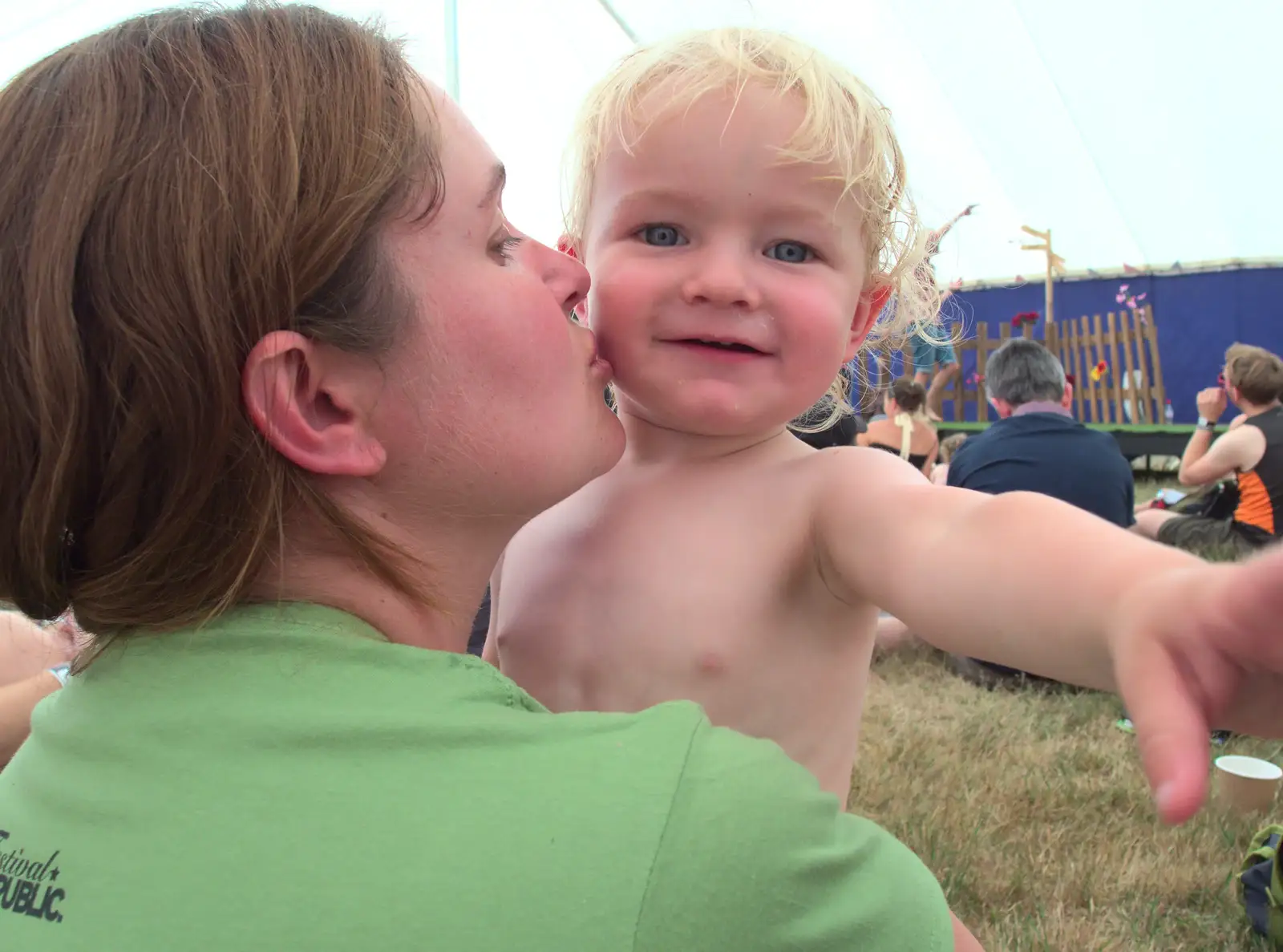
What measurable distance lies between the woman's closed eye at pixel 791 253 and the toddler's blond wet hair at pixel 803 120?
63mm

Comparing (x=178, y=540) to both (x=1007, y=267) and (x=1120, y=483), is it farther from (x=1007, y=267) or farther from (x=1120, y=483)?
(x=1007, y=267)

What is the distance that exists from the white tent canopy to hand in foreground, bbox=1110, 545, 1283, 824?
6.91 metres

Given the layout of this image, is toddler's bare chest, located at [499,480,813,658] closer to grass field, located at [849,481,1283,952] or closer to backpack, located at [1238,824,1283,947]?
grass field, located at [849,481,1283,952]

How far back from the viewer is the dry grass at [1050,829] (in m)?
1.78

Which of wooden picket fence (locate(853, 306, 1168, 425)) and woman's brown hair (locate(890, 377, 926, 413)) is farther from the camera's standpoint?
wooden picket fence (locate(853, 306, 1168, 425))

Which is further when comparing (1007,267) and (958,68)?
(1007,267)

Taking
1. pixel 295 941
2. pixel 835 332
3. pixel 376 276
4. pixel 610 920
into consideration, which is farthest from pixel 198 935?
pixel 835 332

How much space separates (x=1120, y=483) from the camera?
4078 millimetres

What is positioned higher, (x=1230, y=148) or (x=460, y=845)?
(x=1230, y=148)

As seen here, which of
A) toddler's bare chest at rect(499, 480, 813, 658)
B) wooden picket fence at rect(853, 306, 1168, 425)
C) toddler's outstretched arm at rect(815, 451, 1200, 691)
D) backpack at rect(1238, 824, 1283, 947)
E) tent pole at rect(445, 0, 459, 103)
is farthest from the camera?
wooden picket fence at rect(853, 306, 1168, 425)

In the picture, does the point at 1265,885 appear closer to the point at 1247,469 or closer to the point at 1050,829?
the point at 1050,829

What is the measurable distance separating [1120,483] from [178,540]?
13.6ft

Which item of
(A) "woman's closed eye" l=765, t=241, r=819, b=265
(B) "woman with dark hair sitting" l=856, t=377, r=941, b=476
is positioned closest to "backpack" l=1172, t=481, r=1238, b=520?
(B) "woman with dark hair sitting" l=856, t=377, r=941, b=476

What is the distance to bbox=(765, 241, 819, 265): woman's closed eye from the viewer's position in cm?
108
